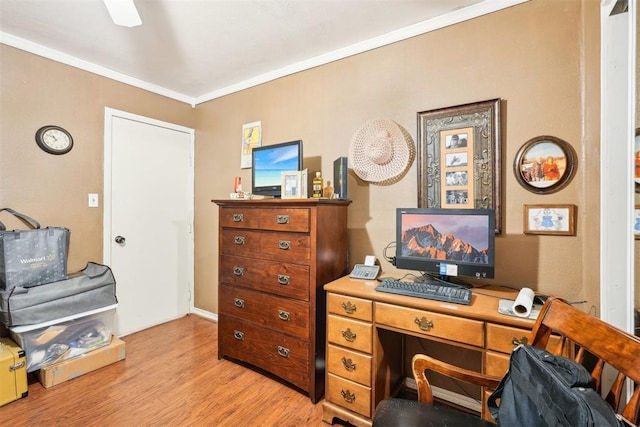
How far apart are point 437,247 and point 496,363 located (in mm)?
641

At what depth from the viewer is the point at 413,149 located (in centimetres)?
206

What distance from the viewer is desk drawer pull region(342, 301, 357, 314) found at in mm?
1666

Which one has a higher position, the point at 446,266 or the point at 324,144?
the point at 324,144

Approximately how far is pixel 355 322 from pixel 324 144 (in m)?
1.46

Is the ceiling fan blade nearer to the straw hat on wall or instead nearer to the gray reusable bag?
the straw hat on wall

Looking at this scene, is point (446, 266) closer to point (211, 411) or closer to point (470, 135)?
point (470, 135)

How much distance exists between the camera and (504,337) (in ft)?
4.20

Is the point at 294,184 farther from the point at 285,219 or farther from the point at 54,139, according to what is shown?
the point at 54,139

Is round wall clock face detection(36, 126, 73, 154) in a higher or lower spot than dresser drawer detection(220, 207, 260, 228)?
higher

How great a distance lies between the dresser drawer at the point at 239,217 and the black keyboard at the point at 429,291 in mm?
1038

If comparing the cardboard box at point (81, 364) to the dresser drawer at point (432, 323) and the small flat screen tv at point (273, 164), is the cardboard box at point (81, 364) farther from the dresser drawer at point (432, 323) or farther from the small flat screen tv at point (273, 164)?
the dresser drawer at point (432, 323)

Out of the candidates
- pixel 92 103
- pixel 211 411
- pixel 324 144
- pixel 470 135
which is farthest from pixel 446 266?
pixel 92 103

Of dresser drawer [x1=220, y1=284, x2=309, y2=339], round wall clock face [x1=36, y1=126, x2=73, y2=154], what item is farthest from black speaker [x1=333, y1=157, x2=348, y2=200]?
round wall clock face [x1=36, y1=126, x2=73, y2=154]

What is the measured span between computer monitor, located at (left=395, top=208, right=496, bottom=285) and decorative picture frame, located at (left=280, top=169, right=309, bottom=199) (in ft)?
2.28
